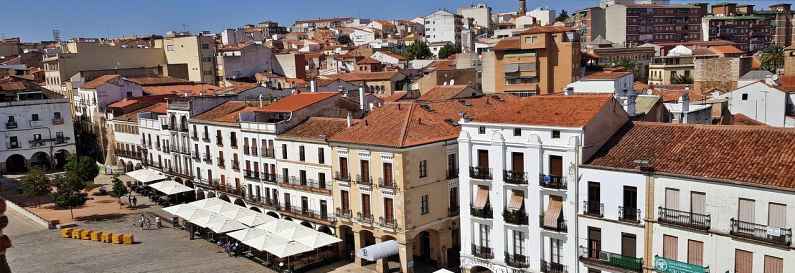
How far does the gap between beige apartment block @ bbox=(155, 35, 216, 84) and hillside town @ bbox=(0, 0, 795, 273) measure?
22885 mm

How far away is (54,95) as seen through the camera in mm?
87562

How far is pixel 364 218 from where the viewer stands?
145ft

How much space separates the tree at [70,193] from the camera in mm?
62188

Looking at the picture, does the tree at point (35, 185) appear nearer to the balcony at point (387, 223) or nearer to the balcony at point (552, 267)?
the balcony at point (387, 223)

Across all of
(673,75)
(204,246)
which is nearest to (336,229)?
(204,246)

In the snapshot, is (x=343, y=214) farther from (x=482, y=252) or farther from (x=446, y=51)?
(x=446, y=51)

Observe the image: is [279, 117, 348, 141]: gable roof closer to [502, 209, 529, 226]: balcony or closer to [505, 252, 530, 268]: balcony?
[502, 209, 529, 226]: balcony

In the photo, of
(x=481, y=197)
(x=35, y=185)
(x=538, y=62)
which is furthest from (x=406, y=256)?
(x=538, y=62)

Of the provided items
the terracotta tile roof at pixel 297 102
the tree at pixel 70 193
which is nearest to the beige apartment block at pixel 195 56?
the tree at pixel 70 193

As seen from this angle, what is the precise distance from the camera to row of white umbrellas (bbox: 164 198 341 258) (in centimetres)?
4419

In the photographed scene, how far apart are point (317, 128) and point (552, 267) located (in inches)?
874

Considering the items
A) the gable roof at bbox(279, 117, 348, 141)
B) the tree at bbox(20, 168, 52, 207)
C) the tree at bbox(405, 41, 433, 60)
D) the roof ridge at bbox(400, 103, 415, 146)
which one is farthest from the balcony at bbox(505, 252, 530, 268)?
the tree at bbox(405, 41, 433, 60)

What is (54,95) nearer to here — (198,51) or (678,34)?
(198,51)

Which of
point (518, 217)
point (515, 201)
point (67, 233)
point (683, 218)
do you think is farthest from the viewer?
point (67, 233)
